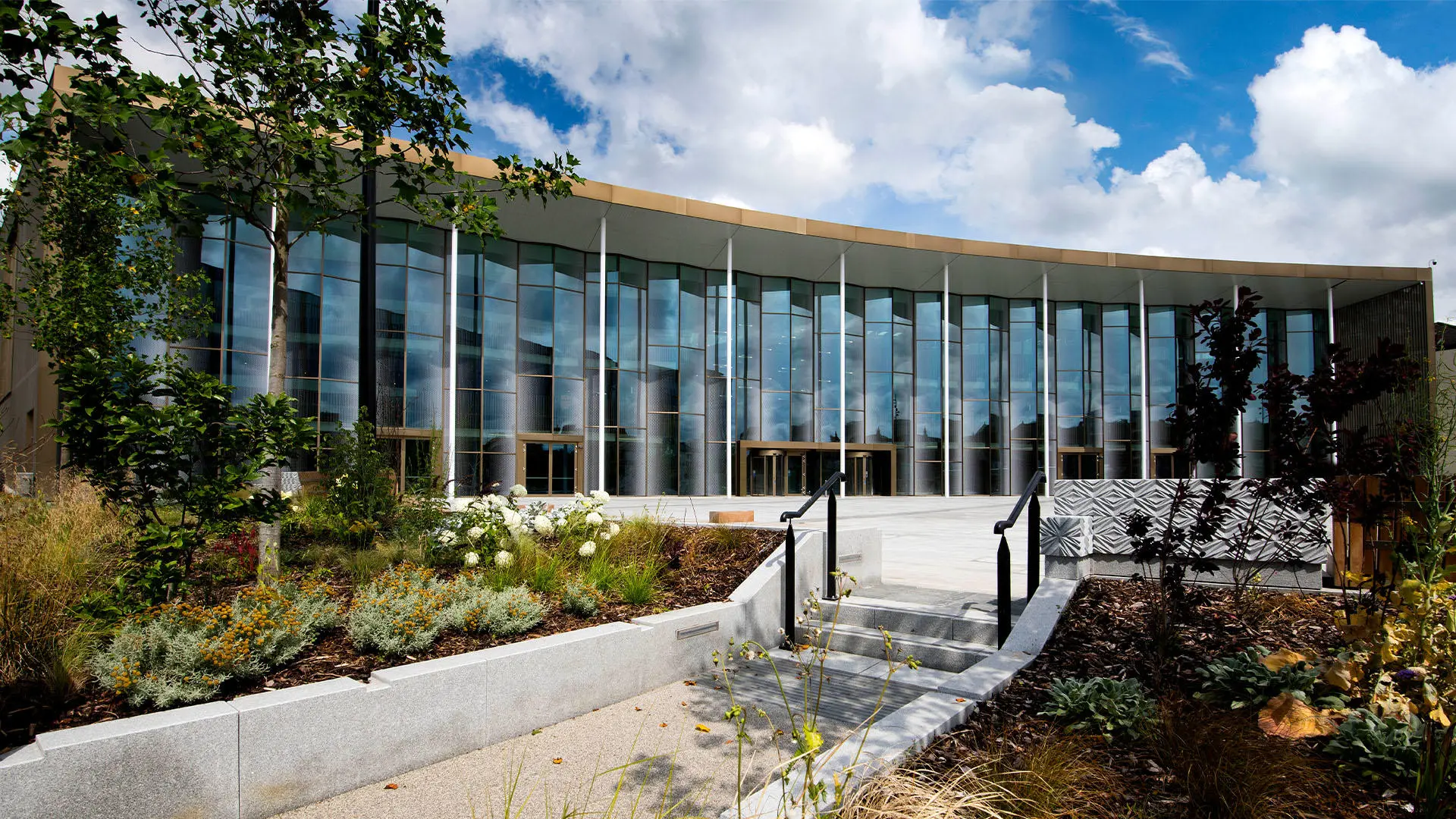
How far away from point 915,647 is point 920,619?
434mm

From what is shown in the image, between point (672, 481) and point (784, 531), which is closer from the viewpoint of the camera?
point (784, 531)

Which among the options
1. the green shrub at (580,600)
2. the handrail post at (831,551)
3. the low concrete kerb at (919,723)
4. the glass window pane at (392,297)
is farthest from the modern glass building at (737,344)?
the low concrete kerb at (919,723)

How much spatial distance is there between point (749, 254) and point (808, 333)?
442 cm

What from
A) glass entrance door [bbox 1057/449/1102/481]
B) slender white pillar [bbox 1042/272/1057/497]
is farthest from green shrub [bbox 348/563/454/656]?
glass entrance door [bbox 1057/449/1102/481]

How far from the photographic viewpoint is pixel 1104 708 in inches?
147

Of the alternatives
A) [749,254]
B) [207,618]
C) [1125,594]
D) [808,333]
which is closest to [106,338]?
[207,618]

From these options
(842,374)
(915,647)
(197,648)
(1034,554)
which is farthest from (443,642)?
(842,374)

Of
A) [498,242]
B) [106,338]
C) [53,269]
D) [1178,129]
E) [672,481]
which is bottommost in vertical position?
[672,481]

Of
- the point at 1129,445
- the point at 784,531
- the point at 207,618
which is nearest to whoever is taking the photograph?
the point at 207,618

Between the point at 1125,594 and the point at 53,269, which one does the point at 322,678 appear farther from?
the point at 53,269

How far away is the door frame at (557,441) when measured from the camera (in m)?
24.2

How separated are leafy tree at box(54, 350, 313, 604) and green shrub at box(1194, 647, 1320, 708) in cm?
552

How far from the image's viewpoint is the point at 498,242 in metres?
24.1

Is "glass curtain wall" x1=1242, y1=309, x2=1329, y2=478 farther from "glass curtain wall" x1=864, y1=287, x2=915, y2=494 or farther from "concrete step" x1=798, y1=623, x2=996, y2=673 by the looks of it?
"concrete step" x1=798, y1=623, x2=996, y2=673
